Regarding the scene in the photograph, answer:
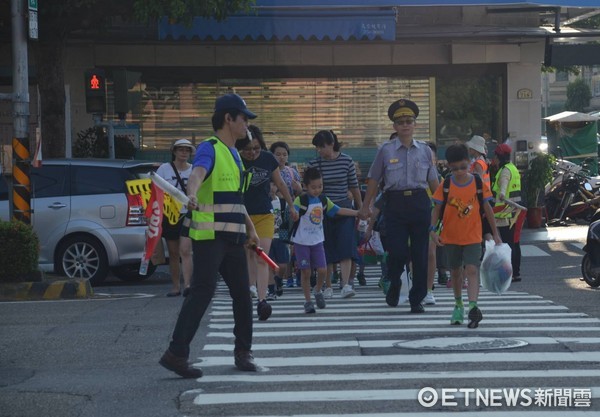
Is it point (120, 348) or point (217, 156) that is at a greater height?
point (217, 156)

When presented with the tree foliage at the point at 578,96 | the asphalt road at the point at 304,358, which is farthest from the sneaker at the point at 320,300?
the tree foliage at the point at 578,96

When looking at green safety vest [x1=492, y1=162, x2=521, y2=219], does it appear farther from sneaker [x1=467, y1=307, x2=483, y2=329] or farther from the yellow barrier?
sneaker [x1=467, y1=307, x2=483, y2=329]

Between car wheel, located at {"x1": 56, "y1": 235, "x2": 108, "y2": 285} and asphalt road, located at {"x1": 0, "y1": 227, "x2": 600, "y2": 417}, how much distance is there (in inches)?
96.0

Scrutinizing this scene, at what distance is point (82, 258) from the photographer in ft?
51.0

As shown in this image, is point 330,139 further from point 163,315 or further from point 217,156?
point 217,156

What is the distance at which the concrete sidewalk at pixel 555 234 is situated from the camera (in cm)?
2231

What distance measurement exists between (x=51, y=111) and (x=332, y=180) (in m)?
7.63

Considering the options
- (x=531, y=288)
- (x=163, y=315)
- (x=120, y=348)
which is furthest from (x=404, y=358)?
(x=531, y=288)

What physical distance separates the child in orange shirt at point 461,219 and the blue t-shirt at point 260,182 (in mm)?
1743

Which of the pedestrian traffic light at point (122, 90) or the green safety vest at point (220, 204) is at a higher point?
the pedestrian traffic light at point (122, 90)

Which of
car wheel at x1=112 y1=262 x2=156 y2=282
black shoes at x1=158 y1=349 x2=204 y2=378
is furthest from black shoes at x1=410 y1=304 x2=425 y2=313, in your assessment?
car wheel at x1=112 y1=262 x2=156 y2=282

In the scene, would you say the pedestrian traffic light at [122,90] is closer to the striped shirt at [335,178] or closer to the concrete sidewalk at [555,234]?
the striped shirt at [335,178]

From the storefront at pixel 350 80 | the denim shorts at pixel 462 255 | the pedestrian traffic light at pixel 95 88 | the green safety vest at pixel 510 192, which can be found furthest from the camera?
the storefront at pixel 350 80

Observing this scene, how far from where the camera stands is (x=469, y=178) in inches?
411
